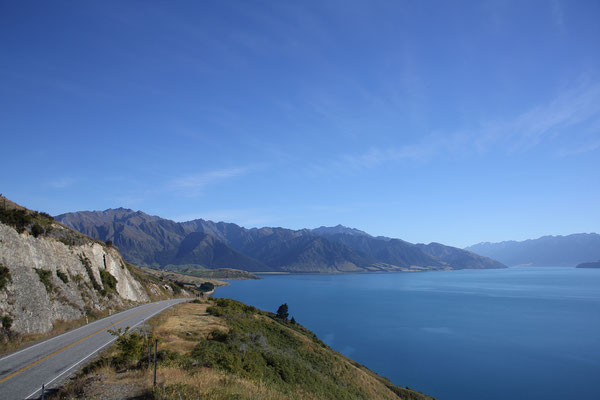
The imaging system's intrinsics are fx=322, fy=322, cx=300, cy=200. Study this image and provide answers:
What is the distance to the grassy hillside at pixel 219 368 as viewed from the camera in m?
12.7

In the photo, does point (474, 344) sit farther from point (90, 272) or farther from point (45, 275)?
point (45, 275)

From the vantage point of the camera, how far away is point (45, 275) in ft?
94.7

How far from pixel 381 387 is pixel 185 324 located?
25.2 m

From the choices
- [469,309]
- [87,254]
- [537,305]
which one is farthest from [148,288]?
[537,305]

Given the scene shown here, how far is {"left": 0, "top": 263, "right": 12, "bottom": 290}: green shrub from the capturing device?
22.8 meters

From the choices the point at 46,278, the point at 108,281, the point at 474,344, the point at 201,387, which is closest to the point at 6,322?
the point at 46,278

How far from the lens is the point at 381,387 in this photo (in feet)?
128

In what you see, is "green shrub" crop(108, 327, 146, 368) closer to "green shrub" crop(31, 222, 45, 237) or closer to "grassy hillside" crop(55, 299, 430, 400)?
"grassy hillside" crop(55, 299, 430, 400)

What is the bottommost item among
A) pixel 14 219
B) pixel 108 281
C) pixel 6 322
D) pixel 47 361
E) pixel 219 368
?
pixel 219 368

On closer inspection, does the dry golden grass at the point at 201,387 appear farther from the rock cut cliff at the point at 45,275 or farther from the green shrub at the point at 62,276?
the green shrub at the point at 62,276

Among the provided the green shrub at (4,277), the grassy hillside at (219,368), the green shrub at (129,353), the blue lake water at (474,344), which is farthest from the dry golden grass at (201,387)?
the blue lake water at (474,344)

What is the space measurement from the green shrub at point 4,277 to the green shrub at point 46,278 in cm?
421

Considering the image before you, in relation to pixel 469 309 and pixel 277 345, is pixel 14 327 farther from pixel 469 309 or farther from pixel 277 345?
pixel 469 309

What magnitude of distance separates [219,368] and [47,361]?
30.6 feet
